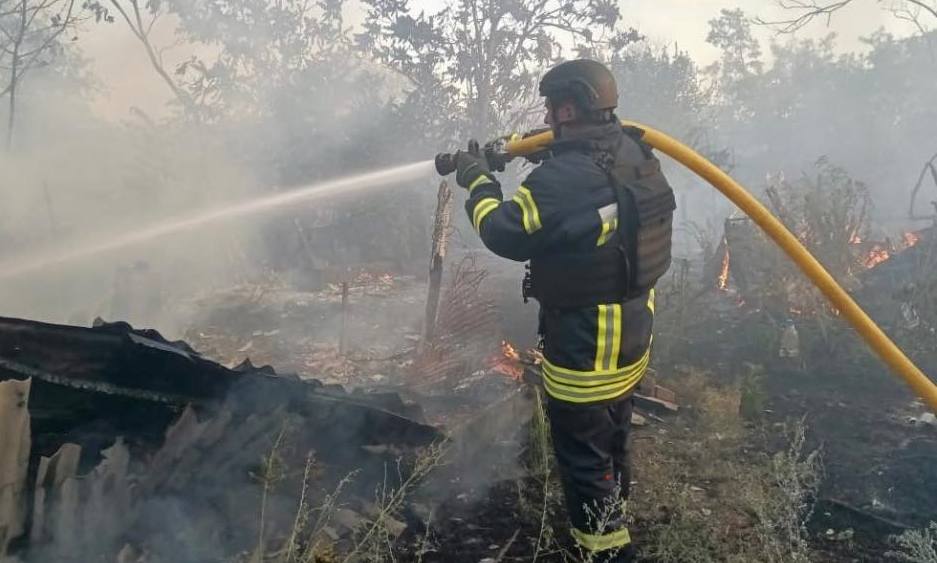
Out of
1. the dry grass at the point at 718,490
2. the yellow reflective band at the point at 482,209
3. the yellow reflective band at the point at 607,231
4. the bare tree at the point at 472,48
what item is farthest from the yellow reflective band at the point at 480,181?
the bare tree at the point at 472,48

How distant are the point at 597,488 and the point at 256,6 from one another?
45.3 ft

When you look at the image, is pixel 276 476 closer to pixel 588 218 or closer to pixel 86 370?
pixel 86 370

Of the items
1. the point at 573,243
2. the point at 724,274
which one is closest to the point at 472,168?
Answer: the point at 573,243

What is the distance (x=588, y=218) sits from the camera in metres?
2.43

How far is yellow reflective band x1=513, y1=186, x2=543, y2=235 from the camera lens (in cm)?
243

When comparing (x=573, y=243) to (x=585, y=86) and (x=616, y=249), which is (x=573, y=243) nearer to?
(x=616, y=249)

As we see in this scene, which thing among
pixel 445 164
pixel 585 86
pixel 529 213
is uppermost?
pixel 585 86

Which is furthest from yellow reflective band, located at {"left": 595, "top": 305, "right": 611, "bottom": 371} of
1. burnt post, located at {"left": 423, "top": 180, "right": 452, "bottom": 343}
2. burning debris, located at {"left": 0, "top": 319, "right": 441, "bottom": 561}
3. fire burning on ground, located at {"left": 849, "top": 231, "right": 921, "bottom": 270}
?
fire burning on ground, located at {"left": 849, "top": 231, "right": 921, "bottom": 270}

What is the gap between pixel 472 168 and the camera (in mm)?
2826

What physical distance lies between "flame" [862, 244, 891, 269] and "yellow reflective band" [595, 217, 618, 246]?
21.2ft

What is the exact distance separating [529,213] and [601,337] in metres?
0.59

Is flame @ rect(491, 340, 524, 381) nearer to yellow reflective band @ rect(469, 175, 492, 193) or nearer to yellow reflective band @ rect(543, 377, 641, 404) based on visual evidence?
yellow reflective band @ rect(543, 377, 641, 404)

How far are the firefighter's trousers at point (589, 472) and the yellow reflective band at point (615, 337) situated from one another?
18 centimetres

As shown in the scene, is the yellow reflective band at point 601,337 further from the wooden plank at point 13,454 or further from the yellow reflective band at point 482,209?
the wooden plank at point 13,454
